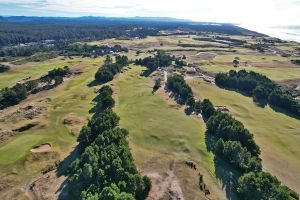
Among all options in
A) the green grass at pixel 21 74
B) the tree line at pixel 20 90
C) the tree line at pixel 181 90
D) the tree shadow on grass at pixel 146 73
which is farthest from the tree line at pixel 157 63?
the tree line at pixel 20 90

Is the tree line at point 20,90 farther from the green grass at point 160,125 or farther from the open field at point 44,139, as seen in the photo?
the green grass at point 160,125

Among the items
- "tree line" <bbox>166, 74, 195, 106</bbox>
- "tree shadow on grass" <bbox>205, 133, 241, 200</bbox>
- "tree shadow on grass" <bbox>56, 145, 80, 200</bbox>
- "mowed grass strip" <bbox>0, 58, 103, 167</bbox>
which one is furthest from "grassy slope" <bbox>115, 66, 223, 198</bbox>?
"tree shadow on grass" <bbox>56, 145, 80, 200</bbox>

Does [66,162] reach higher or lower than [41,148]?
lower

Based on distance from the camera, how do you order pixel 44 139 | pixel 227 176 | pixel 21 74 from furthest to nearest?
1. pixel 21 74
2. pixel 44 139
3. pixel 227 176

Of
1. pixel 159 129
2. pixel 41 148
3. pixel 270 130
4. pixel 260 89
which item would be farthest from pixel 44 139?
pixel 260 89

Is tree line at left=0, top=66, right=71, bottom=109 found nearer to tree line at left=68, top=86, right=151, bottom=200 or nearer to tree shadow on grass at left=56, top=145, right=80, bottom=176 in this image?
tree shadow on grass at left=56, top=145, right=80, bottom=176

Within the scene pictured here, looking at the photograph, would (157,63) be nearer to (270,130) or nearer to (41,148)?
(270,130)
